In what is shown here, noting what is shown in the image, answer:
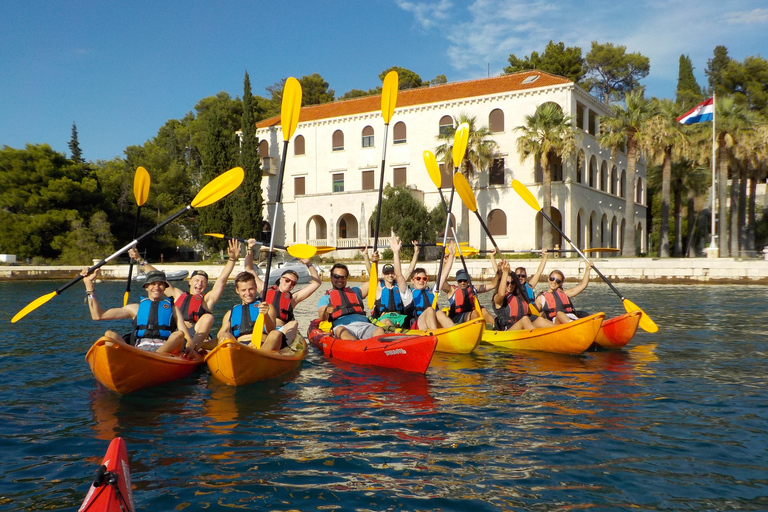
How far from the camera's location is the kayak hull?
6.84 m

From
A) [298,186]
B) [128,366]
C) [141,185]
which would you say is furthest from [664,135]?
[128,366]

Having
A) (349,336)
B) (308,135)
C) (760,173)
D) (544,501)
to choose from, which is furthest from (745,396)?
(308,135)

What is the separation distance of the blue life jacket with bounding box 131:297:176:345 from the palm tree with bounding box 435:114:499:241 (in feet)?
83.5

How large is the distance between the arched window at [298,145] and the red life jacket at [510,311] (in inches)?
1255

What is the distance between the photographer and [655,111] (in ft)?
96.9

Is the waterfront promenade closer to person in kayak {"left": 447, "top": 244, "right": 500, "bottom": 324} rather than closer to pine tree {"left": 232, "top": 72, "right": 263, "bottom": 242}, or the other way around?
pine tree {"left": 232, "top": 72, "right": 263, "bottom": 242}

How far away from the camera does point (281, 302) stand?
8.69 meters

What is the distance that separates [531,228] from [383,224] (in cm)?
839

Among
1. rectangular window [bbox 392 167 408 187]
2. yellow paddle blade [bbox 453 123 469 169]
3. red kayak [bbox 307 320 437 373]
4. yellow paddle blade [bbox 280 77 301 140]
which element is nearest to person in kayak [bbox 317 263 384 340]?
red kayak [bbox 307 320 437 373]

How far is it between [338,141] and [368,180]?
11.5 ft

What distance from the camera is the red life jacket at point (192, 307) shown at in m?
8.51

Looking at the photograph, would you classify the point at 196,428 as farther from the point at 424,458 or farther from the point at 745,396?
the point at 745,396

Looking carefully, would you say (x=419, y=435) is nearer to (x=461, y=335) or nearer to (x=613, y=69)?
(x=461, y=335)

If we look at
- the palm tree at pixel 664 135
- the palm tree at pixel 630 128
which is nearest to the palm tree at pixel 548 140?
the palm tree at pixel 630 128
